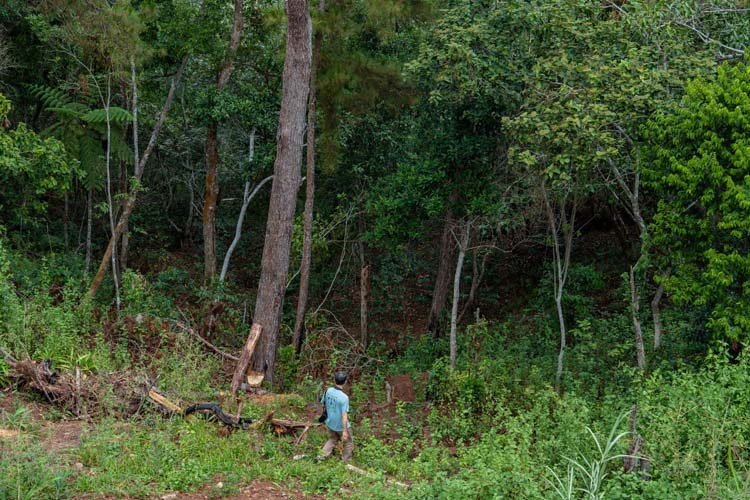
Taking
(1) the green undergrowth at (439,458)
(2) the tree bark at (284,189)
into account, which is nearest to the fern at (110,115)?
(2) the tree bark at (284,189)

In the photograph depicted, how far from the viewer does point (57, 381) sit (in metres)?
9.75

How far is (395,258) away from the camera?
66.5ft

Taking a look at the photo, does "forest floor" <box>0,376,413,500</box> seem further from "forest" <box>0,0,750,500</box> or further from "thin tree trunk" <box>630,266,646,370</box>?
"thin tree trunk" <box>630,266,646,370</box>

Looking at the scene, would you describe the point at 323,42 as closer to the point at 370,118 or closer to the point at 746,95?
the point at 370,118

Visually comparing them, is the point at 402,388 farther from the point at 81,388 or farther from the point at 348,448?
the point at 81,388

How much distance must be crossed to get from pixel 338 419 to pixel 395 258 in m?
11.9

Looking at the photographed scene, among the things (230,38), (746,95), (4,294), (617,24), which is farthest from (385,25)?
(4,294)

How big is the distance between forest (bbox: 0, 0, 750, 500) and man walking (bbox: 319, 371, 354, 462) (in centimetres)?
11

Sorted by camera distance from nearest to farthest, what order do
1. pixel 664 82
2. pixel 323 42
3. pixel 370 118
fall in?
pixel 664 82
pixel 323 42
pixel 370 118

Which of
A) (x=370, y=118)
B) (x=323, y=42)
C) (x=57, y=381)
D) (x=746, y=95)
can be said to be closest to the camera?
(x=746, y=95)

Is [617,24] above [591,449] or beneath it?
above

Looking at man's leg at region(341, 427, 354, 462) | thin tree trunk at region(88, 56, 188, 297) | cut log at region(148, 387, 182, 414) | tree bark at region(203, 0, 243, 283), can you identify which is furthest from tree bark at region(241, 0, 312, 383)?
thin tree trunk at region(88, 56, 188, 297)

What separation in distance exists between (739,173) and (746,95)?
994 millimetres

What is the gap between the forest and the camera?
26.1 ft
